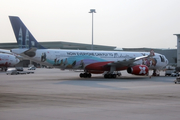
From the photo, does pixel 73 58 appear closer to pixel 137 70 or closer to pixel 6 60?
pixel 137 70

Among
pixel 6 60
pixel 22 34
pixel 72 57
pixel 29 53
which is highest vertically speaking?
pixel 22 34

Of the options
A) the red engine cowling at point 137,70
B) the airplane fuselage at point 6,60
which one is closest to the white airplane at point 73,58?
the red engine cowling at point 137,70

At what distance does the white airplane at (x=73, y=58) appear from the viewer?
31.8m

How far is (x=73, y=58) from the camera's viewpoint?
3403cm

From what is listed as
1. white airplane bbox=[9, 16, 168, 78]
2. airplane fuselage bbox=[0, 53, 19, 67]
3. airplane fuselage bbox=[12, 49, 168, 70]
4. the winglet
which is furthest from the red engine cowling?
airplane fuselage bbox=[0, 53, 19, 67]

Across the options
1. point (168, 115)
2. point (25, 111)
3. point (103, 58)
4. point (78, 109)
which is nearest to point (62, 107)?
point (78, 109)

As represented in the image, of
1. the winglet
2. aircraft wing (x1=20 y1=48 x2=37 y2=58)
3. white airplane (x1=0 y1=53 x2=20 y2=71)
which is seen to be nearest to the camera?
the winglet

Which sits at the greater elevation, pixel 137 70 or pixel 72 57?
pixel 72 57

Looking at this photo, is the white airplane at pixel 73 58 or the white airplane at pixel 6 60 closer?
the white airplane at pixel 73 58

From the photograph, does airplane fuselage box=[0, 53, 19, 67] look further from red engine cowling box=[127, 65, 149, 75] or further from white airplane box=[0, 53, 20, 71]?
red engine cowling box=[127, 65, 149, 75]

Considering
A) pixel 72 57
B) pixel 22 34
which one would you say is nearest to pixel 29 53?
pixel 22 34

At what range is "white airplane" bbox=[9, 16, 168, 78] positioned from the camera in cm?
3184

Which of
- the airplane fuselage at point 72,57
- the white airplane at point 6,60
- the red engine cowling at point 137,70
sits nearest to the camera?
the airplane fuselage at point 72,57

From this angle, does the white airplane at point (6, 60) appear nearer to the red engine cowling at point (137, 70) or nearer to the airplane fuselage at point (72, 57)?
the airplane fuselage at point (72, 57)
